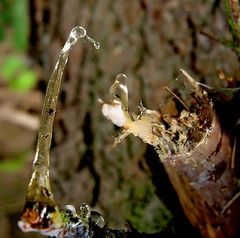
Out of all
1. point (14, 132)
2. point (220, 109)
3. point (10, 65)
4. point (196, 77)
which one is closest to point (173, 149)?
point (220, 109)

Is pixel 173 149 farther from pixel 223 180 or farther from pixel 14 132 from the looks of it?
pixel 14 132

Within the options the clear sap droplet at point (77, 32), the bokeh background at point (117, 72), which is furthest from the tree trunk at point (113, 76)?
the clear sap droplet at point (77, 32)

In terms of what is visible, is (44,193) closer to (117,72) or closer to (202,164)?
(202,164)

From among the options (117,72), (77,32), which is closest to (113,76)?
(117,72)

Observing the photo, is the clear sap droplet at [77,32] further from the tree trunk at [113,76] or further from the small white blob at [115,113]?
the tree trunk at [113,76]

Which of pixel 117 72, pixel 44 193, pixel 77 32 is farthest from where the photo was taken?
pixel 117 72

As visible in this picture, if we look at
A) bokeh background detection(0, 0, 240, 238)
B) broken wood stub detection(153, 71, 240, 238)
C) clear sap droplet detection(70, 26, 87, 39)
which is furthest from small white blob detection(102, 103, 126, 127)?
bokeh background detection(0, 0, 240, 238)
